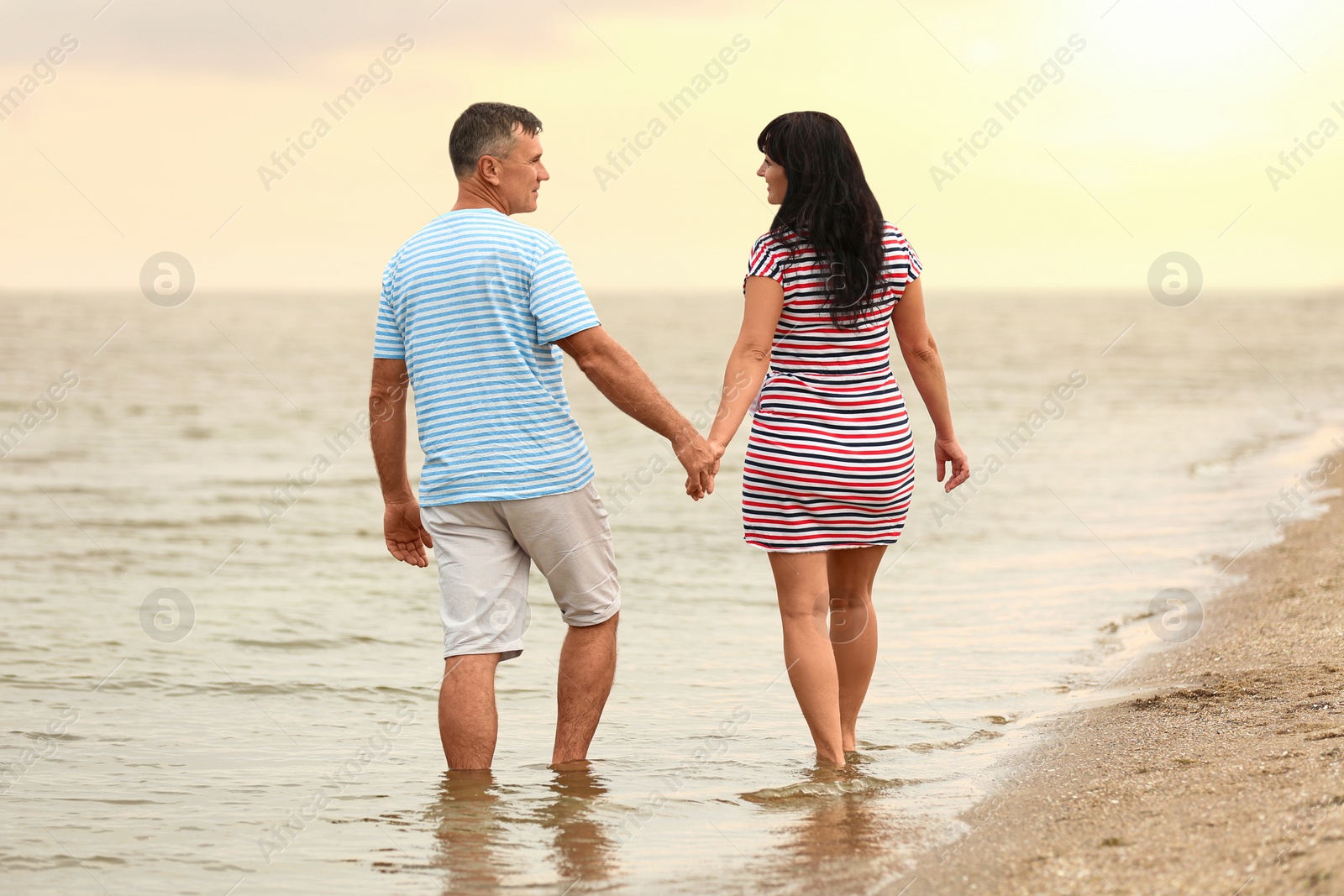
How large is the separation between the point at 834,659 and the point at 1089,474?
9.28 metres

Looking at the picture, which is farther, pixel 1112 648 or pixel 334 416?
pixel 334 416

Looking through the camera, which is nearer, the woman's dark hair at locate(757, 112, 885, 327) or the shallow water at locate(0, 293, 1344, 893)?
the shallow water at locate(0, 293, 1344, 893)

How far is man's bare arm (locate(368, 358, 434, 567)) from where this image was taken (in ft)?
11.1

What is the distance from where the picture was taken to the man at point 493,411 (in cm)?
322

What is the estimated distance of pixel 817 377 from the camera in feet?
10.9

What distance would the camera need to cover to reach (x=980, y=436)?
53.3 feet

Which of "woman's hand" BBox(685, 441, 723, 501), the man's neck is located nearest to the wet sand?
"woman's hand" BBox(685, 441, 723, 501)

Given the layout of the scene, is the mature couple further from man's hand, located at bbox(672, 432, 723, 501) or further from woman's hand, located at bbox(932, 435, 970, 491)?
woman's hand, located at bbox(932, 435, 970, 491)

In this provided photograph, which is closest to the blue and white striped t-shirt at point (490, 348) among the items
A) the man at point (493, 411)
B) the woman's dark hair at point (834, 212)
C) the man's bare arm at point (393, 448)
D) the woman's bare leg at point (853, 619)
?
the man at point (493, 411)

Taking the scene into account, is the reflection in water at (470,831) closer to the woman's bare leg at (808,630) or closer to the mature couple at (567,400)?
the mature couple at (567,400)

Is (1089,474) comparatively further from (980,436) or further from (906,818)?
(906,818)

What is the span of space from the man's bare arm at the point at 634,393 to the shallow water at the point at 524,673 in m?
0.94

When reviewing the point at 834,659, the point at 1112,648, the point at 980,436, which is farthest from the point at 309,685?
the point at 980,436

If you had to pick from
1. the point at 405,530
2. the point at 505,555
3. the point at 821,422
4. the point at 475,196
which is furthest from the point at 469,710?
the point at 475,196
